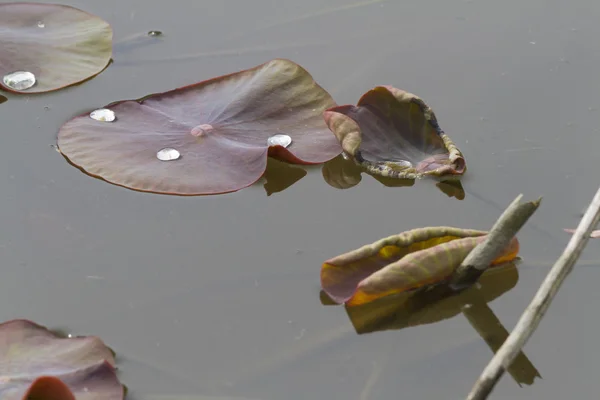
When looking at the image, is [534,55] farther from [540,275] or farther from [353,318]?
[353,318]

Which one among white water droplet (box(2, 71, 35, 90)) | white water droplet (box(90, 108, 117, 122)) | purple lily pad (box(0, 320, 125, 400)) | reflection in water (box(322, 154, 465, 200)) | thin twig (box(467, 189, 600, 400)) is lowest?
purple lily pad (box(0, 320, 125, 400))

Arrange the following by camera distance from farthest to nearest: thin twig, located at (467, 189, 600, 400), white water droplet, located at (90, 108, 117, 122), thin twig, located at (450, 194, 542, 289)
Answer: white water droplet, located at (90, 108, 117, 122) → thin twig, located at (450, 194, 542, 289) → thin twig, located at (467, 189, 600, 400)

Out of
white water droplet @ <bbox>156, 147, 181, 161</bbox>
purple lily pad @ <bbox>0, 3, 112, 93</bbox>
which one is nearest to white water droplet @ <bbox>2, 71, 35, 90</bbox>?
purple lily pad @ <bbox>0, 3, 112, 93</bbox>

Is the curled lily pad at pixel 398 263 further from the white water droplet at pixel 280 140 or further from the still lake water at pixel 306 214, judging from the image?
the white water droplet at pixel 280 140

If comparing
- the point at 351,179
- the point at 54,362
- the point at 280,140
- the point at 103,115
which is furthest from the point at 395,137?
the point at 54,362

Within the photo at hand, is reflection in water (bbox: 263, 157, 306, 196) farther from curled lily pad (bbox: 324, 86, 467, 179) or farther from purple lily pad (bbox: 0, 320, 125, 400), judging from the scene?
purple lily pad (bbox: 0, 320, 125, 400)

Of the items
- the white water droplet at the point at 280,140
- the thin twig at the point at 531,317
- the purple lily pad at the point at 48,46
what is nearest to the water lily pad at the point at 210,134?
the white water droplet at the point at 280,140
